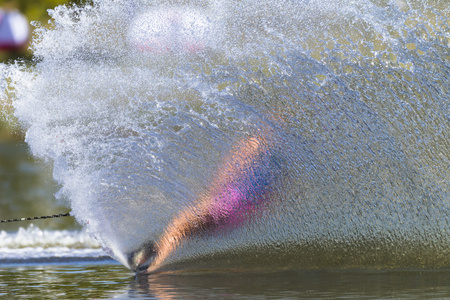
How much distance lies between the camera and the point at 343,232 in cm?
726

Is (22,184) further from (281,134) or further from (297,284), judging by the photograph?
(297,284)

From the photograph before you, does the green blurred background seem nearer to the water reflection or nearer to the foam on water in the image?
the foam on water

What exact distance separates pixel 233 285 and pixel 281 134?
177 centimetres

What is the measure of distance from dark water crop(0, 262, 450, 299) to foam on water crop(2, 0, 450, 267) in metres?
0.43

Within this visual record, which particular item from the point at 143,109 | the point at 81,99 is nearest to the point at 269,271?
the point at 143,109

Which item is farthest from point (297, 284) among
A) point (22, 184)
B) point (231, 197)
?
point (22, 184)

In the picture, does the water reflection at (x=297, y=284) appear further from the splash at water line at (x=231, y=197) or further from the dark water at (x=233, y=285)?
the splash at water line at (x=231, y=197)

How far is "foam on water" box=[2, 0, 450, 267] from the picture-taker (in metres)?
7.31

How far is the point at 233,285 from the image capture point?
20.5ft

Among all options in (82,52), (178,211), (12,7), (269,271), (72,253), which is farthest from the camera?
(12,7)

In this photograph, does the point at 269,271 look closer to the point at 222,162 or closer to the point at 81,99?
the point at 222,162

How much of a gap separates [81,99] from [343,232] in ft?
8.52

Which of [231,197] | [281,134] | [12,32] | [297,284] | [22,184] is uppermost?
[12,32]

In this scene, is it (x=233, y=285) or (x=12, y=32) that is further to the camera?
(x=12, y=32)
